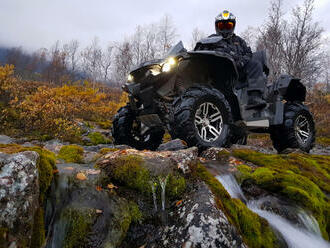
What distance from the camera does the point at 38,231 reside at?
4.06ft

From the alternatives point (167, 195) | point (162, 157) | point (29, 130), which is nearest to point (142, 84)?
point (162, 157)

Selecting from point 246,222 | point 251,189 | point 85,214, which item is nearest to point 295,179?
point 251,189

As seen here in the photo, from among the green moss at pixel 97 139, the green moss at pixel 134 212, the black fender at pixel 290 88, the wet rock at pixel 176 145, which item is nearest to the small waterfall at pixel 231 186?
the wet rock at pixel 176 145

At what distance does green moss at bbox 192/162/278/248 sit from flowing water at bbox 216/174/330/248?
0.15 m

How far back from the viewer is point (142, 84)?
12.6 ft

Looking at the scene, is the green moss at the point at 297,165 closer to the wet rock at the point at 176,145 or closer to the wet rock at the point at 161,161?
the wet rock at the point at 176,145

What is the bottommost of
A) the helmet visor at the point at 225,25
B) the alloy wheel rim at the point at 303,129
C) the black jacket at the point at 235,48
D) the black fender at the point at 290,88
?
the alloy wheel rim at the point at 303,129

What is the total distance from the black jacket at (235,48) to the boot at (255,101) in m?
0.58

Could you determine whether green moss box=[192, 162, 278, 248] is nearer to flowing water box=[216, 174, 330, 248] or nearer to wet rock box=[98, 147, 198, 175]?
flowing water box=[216, 174, 330, 248]

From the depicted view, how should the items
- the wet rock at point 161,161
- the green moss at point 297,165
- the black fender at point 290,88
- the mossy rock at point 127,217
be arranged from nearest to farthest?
1. the mossy rock at point 127,217
2. the wet rock at point 161,161
3. the green moss at point 297,165
4. the black fender at point 290,88

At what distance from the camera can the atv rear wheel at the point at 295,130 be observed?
4594 millimetres

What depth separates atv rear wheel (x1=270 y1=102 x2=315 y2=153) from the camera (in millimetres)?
4594

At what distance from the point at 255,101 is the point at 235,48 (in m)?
1.19

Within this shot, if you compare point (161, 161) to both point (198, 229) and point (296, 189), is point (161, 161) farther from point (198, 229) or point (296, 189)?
point (296, 189)
